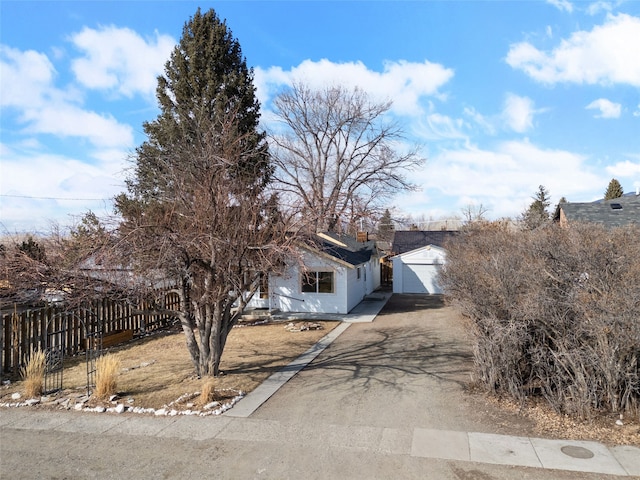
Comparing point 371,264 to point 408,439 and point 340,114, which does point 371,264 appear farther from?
point 408,439

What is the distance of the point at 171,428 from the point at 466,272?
6290 millimetres

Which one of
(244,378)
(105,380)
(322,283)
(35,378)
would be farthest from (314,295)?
(35,378)

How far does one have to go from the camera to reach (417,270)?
26.3 metres

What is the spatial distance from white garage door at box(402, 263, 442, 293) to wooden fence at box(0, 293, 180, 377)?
52.8ft

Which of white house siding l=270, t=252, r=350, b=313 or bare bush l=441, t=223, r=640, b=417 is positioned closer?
bare bush l=441, t=223, r=640, b=417

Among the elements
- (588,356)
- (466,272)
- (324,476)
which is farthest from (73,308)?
(588,356)

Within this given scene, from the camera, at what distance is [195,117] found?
15.5 metres

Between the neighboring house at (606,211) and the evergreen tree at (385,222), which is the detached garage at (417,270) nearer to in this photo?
the evergreen tree at (385,222)

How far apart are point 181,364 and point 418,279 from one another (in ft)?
62.0


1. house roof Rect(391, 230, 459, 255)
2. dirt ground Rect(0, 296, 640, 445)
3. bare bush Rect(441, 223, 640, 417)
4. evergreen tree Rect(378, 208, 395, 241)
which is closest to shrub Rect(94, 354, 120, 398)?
dirt ground Rect(0, 296, 640, 445)

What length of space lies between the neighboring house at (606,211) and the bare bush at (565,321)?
16.2 metres

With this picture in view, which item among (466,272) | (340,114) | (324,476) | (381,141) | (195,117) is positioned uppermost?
(340,114)

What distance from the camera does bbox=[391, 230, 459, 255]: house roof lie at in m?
28.5

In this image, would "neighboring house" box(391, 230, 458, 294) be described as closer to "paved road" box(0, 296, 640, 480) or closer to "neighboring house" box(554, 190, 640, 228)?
"neighboring house" box(554, 190, 640, 228)
